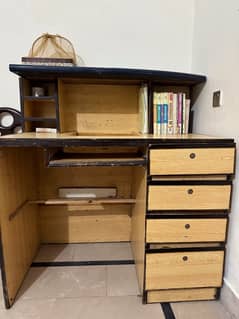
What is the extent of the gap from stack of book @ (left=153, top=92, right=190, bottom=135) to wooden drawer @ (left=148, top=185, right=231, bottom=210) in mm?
524

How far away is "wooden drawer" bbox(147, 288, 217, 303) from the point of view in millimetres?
1203

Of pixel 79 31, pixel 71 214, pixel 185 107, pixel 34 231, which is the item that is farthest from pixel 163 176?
pixel 79 31

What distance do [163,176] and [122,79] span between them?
73cm

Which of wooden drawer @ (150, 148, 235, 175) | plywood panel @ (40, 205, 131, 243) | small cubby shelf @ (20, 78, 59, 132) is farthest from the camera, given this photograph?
plywood panel @ (40, 205, 131, 243)

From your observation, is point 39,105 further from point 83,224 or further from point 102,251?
point 102,251

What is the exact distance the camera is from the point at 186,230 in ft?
3.74

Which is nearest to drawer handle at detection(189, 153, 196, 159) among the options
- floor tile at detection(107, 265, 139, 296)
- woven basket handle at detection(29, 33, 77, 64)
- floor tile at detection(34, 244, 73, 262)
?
floor tile at detection(107, 265, 139, 296)

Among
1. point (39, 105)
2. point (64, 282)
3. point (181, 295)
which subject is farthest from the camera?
Answer: point (39, 105)

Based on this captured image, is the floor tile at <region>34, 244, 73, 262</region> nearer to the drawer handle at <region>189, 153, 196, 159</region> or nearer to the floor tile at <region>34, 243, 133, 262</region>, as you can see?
the floor tile at <region>34, 243, 133, 262</region>

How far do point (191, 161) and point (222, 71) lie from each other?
22.4 inches

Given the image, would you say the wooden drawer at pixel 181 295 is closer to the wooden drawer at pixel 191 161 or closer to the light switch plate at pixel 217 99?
the wooden drawer at pixel 191 161

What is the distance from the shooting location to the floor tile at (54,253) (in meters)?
1.59

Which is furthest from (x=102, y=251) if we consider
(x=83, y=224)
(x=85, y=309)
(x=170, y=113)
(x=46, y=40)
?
(x=46, y=40)

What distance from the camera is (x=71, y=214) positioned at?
177 centimetres
